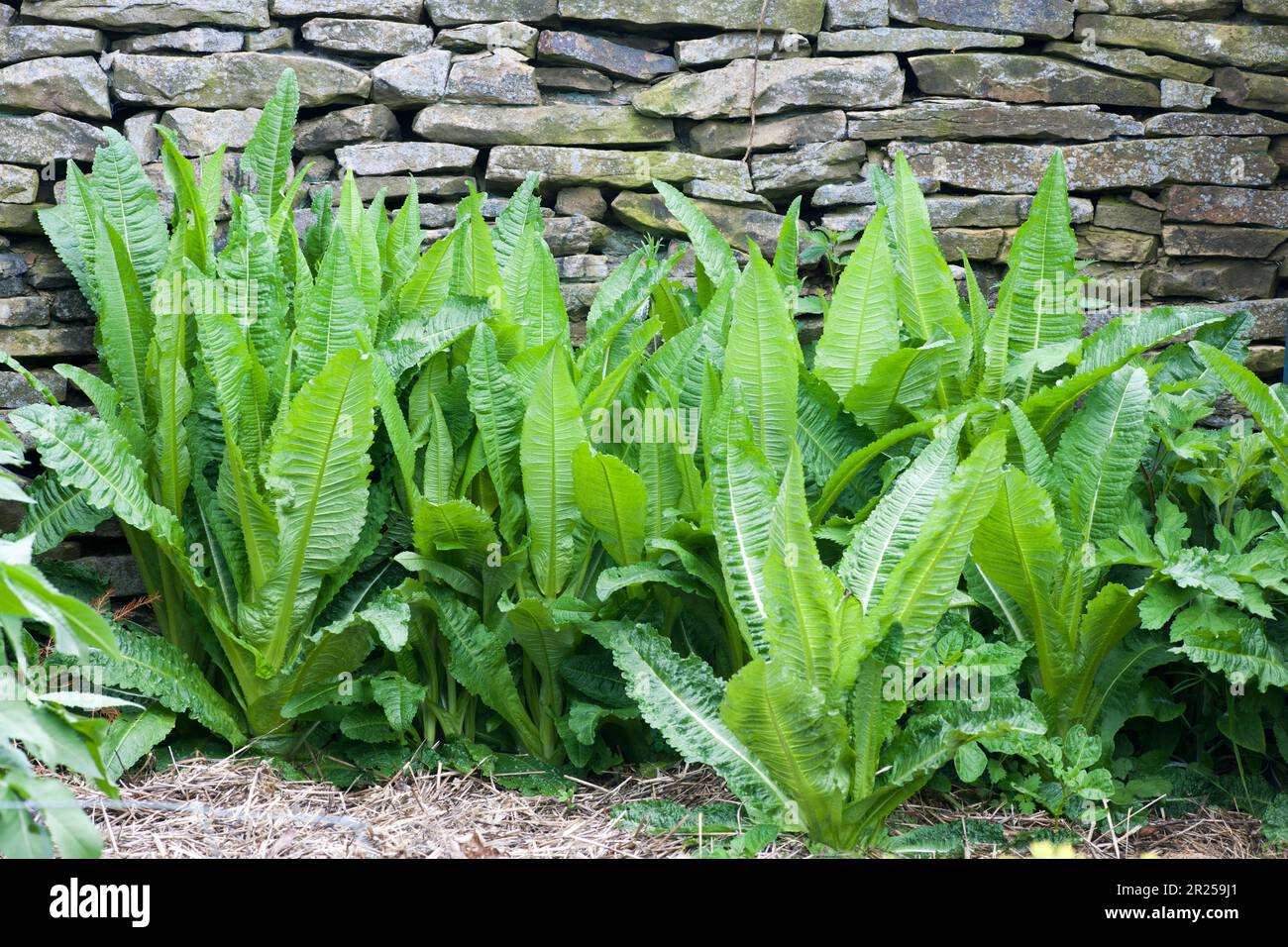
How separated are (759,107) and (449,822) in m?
1.95

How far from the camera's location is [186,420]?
86.6 inches

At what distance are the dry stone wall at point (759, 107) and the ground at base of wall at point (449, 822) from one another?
116 cm

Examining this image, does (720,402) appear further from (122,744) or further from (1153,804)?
(122,744)

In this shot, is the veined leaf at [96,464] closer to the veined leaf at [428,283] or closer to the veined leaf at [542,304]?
the veined leaf at [428,283]

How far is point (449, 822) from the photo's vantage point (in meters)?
1.96

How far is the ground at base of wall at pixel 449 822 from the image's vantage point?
183 centimetres

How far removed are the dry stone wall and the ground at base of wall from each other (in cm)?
116

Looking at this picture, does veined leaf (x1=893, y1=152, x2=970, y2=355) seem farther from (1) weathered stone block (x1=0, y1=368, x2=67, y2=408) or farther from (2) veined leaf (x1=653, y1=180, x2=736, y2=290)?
(1) weathered stone block (x1=0, y1=368, x2=67, y2=408)

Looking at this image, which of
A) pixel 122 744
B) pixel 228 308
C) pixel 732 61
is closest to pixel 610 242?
pixel 732 61

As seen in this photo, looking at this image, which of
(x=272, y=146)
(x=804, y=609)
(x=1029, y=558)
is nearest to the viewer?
A: (x=804, y=609)

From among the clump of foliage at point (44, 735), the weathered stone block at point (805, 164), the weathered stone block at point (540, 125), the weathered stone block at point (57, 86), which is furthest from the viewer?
the weathered stone block at point (805, 164)

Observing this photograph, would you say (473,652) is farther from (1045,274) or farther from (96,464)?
(1045,274)

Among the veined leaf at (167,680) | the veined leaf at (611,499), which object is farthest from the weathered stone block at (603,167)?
the veined leaf at (167,680)

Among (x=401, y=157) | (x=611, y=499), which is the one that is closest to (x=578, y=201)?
(x=401, y=157)
